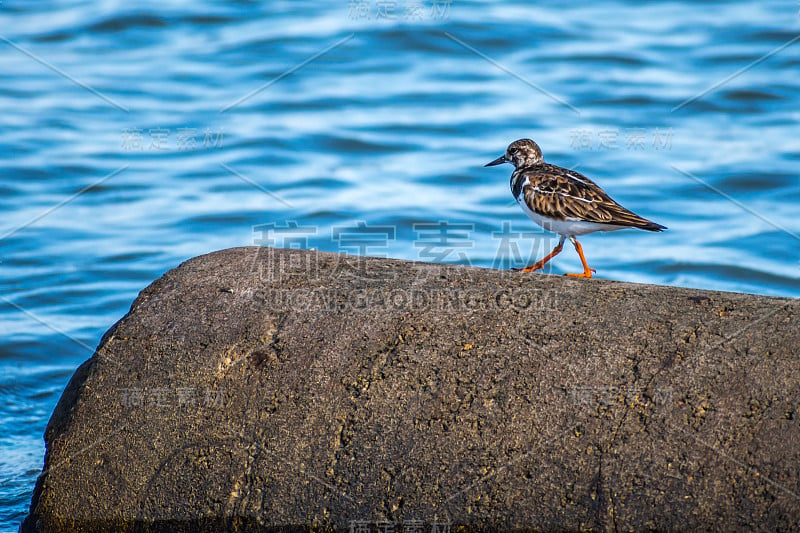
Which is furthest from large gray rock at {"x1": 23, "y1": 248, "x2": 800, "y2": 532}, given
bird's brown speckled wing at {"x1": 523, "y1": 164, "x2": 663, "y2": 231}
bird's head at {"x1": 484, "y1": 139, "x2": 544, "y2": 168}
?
bird's head at {"x1": 484, "y1": 139, "x2": 544, "y2": 168}

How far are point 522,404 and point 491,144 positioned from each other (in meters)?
9.91

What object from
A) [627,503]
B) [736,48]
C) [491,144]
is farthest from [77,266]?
[736,48]

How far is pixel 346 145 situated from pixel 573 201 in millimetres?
7876

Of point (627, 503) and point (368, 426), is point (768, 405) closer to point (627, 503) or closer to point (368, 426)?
point (627, 503)

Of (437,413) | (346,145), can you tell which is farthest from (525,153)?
(346,145)

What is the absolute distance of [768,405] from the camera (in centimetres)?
391

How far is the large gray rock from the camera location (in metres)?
3.85

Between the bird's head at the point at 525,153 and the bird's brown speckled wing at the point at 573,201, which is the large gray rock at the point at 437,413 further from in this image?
the bird's head at the point at 525,153

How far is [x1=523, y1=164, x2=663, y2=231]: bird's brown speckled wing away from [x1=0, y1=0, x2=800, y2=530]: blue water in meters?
3.50

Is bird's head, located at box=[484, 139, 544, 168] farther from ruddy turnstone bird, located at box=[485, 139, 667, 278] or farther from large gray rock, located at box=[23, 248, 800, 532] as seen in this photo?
large gray rock, located at box=[23, 248, 800, 532]

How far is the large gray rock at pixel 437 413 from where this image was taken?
385 centimetres

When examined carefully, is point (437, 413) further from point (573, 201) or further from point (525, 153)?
point (525, 153)

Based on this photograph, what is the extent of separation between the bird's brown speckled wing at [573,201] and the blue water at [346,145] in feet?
11.5

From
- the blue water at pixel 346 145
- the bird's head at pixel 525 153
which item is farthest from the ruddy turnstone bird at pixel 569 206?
the blue water at pixel 346 145
